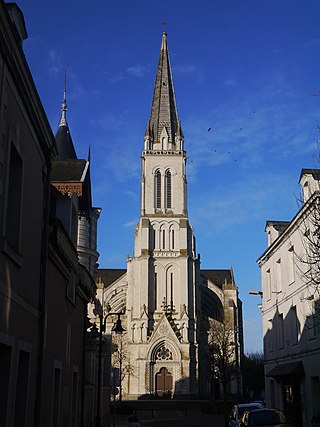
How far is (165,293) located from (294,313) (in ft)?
137

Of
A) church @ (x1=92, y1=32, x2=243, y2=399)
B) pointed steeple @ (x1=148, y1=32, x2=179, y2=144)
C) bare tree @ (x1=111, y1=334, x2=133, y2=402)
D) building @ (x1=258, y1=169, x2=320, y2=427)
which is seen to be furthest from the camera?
pointed steeple @ (x1=148, y1=32, x2=179, y2=144)

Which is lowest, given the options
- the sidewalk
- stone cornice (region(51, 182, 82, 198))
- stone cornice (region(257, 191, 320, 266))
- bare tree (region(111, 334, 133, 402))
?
the sidewalk

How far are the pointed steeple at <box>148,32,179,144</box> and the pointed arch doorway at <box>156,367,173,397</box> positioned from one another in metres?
30.7

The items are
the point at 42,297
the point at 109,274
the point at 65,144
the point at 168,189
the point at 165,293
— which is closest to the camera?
the point at 42,297

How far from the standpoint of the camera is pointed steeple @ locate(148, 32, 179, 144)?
241ft

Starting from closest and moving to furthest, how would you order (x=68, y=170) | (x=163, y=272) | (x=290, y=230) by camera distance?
(x=68, y=170) < (x=290, y=230) < (x=163, y=272)

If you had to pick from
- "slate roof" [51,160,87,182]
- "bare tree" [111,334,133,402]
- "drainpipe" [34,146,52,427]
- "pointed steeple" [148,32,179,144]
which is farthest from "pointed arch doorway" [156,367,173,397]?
"drainpipe" [34,146,52,427]

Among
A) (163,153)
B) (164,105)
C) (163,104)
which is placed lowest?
(163,153)

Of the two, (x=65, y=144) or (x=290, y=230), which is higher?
(x=65, y=144)

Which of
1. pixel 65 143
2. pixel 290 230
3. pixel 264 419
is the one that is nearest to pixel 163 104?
pixel 65 143

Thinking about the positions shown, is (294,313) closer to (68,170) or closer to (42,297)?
(68,170)

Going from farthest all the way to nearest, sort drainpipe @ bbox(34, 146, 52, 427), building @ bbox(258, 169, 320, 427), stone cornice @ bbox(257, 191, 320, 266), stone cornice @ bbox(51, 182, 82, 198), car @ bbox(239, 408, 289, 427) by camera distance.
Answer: building @ bbox(258, 169, 320, 427) < stone cornice @ bbox(257, 191, 320, 266) < car @ bbox(239, 408, 289, 427) < stone cornice @ bbox(51, 182, 82, 198) < drainpipe @ bbox(34, 146, 52, 427)

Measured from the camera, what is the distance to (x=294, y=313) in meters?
23.5

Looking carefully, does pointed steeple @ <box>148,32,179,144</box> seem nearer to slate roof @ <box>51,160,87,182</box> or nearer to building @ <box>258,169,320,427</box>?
building @ <box>258,169,320,427</box>
